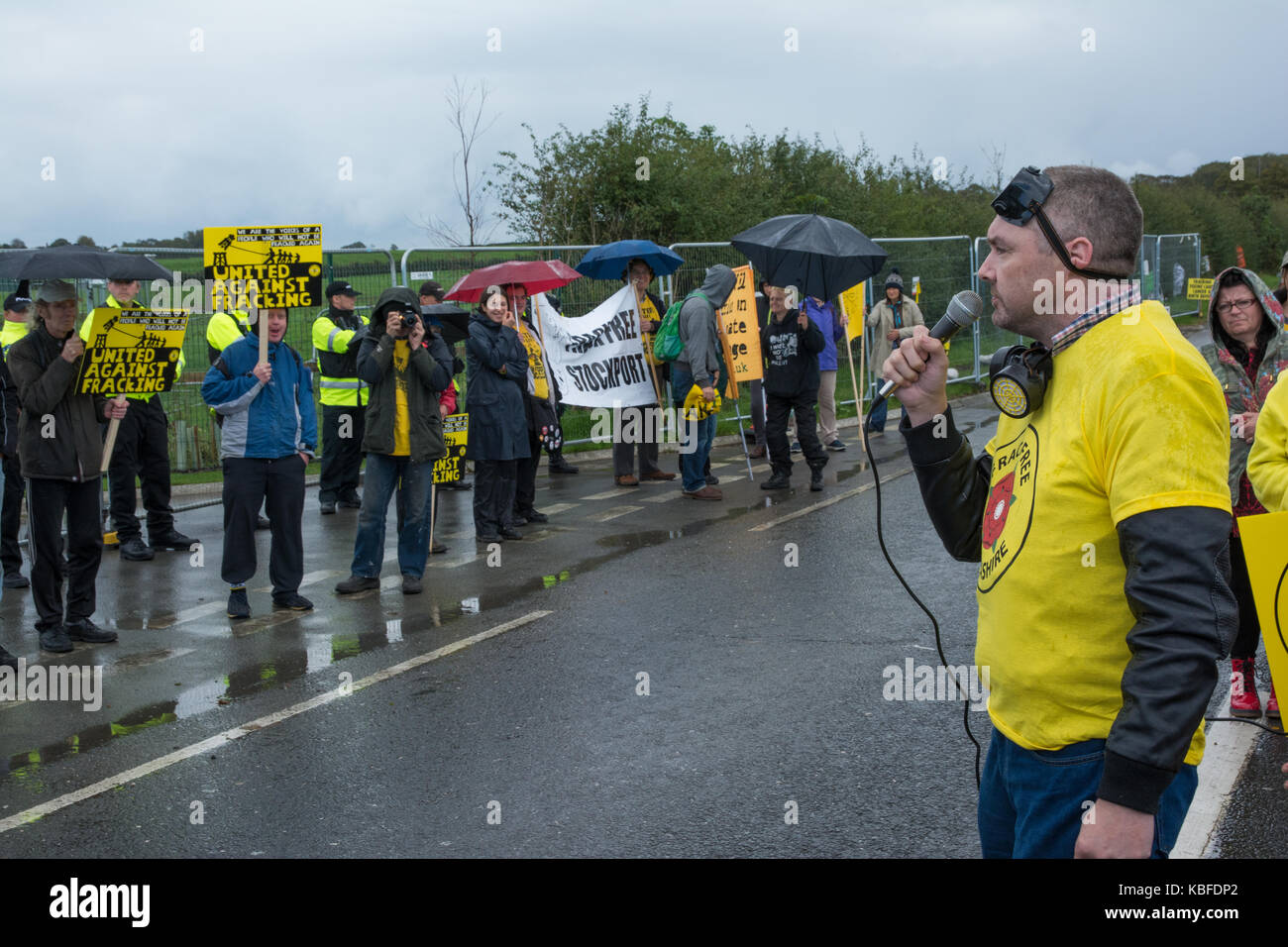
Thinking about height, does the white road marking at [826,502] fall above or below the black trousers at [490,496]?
below

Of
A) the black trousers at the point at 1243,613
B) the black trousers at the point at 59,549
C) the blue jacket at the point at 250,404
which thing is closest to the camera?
the black trousers at the point at 1243,613

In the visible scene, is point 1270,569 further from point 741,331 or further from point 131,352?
point 741,331

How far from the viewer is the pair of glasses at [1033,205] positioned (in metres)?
2.42

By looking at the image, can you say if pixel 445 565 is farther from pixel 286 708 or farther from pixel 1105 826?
pixel 1105 826

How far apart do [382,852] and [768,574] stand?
16.3 feet

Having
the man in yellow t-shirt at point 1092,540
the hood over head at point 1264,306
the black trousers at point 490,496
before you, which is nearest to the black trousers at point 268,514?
the black trousers at point 490,496

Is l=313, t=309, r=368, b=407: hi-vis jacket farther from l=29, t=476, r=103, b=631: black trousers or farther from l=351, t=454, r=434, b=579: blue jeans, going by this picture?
l=29, t=476, r=103, b=631: black trousers

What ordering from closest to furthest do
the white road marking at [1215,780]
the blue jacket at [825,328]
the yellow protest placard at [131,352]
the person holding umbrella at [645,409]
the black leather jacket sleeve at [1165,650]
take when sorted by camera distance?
the black leather jacket sleeve at [1165,650] → the white road marking at [1215,780] → the yellow protest placard at [131,352] → the person holding umbrella at [645,409] → the blue jacket at [825,328]

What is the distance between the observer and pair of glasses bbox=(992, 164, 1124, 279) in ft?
7.93

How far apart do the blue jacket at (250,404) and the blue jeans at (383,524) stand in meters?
0.71

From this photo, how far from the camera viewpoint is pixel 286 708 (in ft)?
21.2

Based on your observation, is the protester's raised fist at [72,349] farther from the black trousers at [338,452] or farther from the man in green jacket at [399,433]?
the black trousers at [338,452]

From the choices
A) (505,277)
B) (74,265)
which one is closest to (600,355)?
(505,277)
